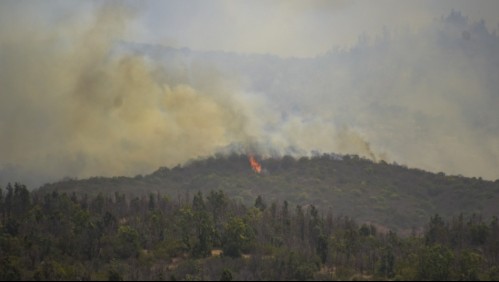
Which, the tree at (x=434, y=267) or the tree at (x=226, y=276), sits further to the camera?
the tree at (x=434, y=267)

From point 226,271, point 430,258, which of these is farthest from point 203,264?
point 430,258

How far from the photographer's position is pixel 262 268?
187m

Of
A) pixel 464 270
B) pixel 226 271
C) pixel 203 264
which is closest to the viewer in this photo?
pixel 226 271

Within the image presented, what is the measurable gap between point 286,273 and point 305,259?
13.2 metres

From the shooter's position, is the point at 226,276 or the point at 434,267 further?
the point at 434,267

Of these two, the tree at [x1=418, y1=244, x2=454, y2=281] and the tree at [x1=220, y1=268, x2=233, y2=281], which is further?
the tree at [x1=418, y1=244, x2=454, y2=281]

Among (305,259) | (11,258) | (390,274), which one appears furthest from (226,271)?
(11,258)

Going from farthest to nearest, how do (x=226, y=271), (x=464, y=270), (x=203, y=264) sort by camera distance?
(x=203, y=264) < (x=464, y=270) < (x=226, y=271)

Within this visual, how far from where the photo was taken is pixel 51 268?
17638cm

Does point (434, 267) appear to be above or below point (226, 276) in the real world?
above

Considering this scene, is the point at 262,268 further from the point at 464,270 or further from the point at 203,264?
the point at 464,270

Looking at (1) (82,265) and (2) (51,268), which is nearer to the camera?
(2) (51,268)

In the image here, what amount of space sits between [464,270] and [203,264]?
63.0 metres

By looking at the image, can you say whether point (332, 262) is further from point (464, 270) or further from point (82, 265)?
point (82, 265)
